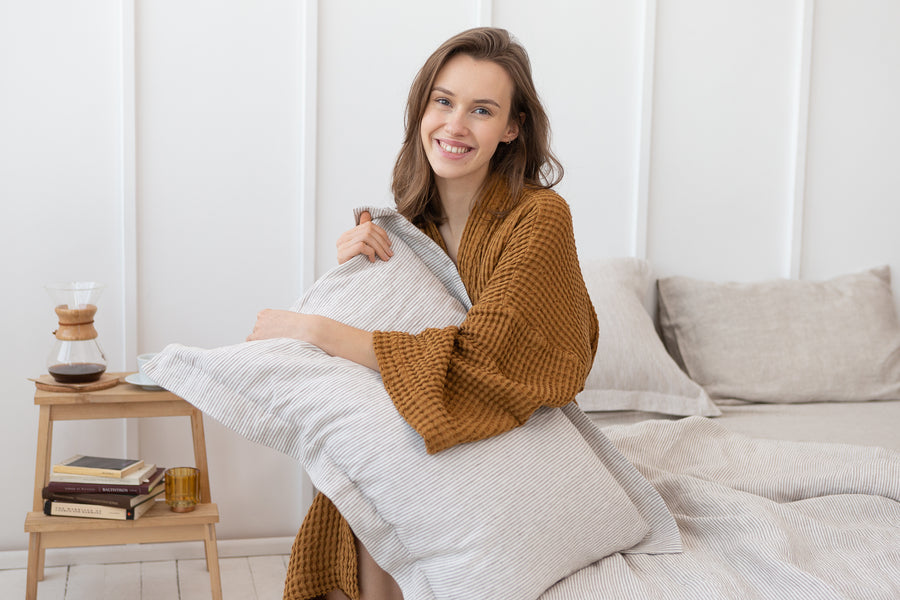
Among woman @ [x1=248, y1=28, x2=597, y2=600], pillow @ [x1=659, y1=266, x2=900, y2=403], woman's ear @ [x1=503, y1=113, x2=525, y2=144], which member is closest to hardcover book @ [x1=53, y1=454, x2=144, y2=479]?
woman @ [x1=248, y1=28, x2=597, y2=600]

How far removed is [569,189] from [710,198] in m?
0.52

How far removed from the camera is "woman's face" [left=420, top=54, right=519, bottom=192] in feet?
5.08

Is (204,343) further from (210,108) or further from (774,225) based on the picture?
(774,225)

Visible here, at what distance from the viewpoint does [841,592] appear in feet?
3.76

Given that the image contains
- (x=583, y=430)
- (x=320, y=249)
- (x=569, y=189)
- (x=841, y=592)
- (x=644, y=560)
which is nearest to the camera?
(x=841, y=592)

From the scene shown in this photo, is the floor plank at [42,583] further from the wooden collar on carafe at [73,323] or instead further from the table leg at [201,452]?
the wooden collar on carafe at [73,323]

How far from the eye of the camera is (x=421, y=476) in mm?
1133

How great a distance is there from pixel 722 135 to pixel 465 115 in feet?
5.31

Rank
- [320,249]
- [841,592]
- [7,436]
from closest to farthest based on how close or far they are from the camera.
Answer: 1. [841,592]
2. [7,436]
3. [320,249]

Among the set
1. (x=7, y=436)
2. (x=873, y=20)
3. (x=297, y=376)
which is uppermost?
(x=873, y=20)

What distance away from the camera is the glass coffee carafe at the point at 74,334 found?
7.00ft

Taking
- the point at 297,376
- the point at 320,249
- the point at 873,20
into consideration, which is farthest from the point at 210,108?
the point at 873,20

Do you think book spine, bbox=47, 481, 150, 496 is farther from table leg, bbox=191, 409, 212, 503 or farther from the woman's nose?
the woman's nose

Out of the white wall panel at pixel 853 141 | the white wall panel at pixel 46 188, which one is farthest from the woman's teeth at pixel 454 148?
the white wall panel at pixel 853 141
